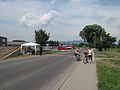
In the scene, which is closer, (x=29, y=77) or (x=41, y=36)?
(x=29, y=77)

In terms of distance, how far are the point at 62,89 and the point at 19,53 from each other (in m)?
32.7

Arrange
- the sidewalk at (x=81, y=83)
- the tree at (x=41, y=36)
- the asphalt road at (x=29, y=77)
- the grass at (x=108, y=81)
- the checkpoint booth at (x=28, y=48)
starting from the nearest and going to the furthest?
1. the grass at (x=108, y=81)
2. the sidewalk at (x=81, y=83)
3. the asphalt road at (x=29, y=77)
4. the checkpoint booth at (x=28, y=48)
5. the tree at (x=41, y=36)

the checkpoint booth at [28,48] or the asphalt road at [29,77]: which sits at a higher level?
the checkpoint booth at [28,48]

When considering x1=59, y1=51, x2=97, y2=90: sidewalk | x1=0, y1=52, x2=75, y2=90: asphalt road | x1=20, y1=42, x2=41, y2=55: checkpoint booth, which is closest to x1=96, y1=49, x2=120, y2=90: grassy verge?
x1=59, y1=51, x2=97, y2=90: sidewalk

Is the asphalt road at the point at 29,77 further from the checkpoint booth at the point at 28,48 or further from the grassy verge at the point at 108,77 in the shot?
the checkpoint booth at the point at 28,48

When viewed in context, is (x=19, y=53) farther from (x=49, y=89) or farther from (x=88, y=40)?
(x=88, y=40)

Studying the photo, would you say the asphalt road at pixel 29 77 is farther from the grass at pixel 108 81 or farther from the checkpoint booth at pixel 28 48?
the checkpoint booth at pixel 28 48

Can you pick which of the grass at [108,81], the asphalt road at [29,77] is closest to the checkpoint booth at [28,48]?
the asphalt road at [29,77]

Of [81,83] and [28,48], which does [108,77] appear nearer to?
[81,83]

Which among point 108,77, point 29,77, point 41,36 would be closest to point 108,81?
point 108,77

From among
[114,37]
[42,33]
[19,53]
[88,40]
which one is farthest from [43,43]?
[88,40]

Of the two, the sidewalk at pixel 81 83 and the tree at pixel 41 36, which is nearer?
the sidewalk at pixel 81 83

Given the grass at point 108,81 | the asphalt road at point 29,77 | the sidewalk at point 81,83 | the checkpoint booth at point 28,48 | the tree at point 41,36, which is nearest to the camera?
the grass at point 108,81

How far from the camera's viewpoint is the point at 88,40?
4599 inches
